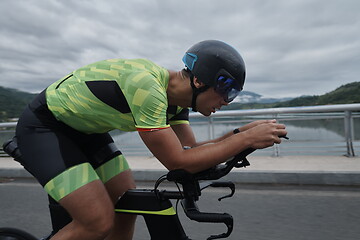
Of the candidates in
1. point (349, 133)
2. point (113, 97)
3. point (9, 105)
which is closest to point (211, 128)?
point (349, 133)

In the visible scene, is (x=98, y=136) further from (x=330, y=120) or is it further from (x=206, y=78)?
(x=330, y=120)

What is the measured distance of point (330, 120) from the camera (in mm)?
6477

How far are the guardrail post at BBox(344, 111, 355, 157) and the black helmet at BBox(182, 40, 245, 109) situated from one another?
5.54 m

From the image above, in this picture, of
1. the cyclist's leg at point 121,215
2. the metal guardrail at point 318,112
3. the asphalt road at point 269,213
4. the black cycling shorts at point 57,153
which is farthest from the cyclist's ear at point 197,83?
the metal guardrail at point 318,112

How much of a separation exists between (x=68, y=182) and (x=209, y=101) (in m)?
0.85

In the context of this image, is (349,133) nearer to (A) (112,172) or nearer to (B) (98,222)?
(A) (112,172)

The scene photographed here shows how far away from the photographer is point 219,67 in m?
1.50

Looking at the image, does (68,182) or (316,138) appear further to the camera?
(316,138)

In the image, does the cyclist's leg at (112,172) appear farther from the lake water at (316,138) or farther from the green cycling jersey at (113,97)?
the lake water at (316,138)

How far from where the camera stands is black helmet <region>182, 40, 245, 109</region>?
150 cm

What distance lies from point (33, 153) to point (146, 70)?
2.60ft

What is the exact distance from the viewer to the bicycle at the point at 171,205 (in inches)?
55.1

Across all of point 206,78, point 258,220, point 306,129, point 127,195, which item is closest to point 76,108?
point 127,195

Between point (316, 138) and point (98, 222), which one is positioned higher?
point (98, 222)
